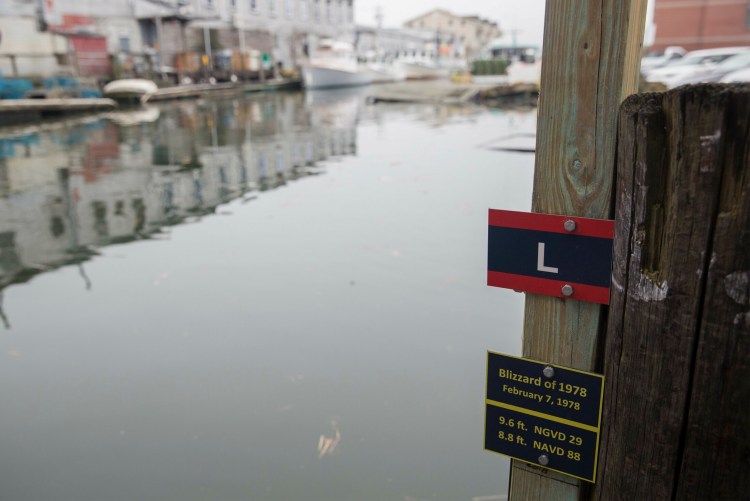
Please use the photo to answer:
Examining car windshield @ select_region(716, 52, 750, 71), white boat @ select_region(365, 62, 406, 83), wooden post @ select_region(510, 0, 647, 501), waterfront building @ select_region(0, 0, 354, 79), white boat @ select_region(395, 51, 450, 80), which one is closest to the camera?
wooden post @ select_region(510, 0, 647, 501)

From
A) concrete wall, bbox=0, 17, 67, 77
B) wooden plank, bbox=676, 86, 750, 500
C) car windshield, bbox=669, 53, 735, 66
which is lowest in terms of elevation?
wooden plank, bbox=676, 86, 750, 500

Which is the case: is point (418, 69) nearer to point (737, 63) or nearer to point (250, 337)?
point (737, 63)

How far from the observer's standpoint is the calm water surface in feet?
10.2

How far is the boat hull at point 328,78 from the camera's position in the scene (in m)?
42.7

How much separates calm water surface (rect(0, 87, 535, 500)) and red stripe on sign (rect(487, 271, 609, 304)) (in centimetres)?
179

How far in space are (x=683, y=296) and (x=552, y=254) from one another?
0.98ft

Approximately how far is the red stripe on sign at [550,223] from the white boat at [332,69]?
1684 inches

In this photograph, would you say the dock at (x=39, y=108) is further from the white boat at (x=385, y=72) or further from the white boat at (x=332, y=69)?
the white boat at (x=385, y=72)

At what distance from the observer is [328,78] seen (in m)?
44.9

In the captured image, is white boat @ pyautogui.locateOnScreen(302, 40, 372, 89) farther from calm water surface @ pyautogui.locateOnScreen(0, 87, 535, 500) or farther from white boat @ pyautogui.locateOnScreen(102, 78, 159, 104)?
calm water surface @ pyautogui.locateOnScreen(0, 87, 535, 500)

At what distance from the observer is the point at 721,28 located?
145 ft

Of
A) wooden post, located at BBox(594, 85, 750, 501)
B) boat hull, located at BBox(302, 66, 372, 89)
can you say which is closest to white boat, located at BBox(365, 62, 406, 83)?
boat hull, located at BBox(302, 66, 372, 89)

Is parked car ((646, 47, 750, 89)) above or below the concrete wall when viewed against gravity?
below

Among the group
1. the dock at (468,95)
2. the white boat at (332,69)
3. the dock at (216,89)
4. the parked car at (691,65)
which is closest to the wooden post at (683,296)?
the parked car at (691,65)
